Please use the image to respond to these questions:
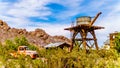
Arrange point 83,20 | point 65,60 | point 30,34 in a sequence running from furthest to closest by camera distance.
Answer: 1. point 30,34
2. point 83,20
3. point 65,60

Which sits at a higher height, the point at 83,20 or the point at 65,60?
the point at 83,20

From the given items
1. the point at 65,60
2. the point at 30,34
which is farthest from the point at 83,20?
the point at 30,34

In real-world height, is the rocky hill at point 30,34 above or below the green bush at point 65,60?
below

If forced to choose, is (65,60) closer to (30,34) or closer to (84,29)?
(84,29)

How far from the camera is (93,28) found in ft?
167

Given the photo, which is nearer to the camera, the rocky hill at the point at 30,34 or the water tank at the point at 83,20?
the water tank at the point at 83,20

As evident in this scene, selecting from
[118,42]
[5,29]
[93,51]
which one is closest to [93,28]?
[118,42]

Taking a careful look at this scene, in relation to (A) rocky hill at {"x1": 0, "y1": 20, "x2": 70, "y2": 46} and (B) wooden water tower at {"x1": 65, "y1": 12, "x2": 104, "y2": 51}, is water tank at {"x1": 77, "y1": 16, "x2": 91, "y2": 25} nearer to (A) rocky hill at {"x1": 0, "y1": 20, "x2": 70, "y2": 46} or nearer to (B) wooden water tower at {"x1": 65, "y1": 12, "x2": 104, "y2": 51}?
(B) wooden water tower at {"x1": 65, "y1": 12, "x2": 104, "y2": 51}

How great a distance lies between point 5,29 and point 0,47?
11168 centimetres

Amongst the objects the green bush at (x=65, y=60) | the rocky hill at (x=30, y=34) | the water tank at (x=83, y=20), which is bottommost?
the rocky hill at (x=30, y=34)

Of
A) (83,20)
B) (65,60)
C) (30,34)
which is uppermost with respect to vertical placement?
(83,20)

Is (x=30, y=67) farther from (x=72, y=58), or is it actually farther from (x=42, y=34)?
(x=42, y=34)

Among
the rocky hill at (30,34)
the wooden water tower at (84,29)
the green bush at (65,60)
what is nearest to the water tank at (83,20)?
the wooden water tower at (84,29)

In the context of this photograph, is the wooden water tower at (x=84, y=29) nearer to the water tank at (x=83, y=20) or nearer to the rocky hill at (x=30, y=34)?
the water tank at (x=83, y=20)
